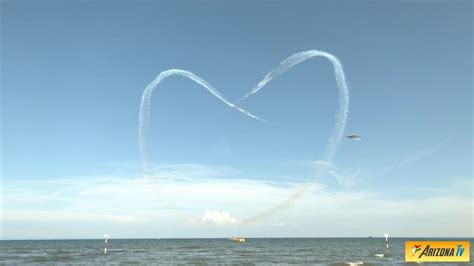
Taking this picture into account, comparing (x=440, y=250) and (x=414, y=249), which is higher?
(x=414, y=249)

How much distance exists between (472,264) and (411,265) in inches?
385

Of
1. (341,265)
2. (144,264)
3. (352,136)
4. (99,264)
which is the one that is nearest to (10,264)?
(99,264)

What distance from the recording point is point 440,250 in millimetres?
Answer: 59625

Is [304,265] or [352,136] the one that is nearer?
[352,136]

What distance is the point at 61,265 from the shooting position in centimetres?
7381

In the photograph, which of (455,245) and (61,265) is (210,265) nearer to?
(61,265)

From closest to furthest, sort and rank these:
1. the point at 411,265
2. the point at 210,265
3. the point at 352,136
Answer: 1. the point at 352,136
2. the point at 411,265
3. the point at 210,265

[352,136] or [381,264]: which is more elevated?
[352,136]

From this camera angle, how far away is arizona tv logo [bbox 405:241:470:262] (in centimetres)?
5906

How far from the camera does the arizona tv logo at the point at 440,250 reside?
59062 mm

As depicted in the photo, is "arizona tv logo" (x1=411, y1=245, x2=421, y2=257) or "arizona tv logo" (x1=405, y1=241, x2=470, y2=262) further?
"arizona tv logo" (x1=411, y1=245, x2=421, y2=257)

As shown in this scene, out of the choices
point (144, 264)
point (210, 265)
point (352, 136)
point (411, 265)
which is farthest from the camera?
point (144, 264)

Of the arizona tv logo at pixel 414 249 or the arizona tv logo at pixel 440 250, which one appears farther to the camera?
the arizona tv logo at pixel 414 249

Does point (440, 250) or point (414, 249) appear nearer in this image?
point (440, 250)
